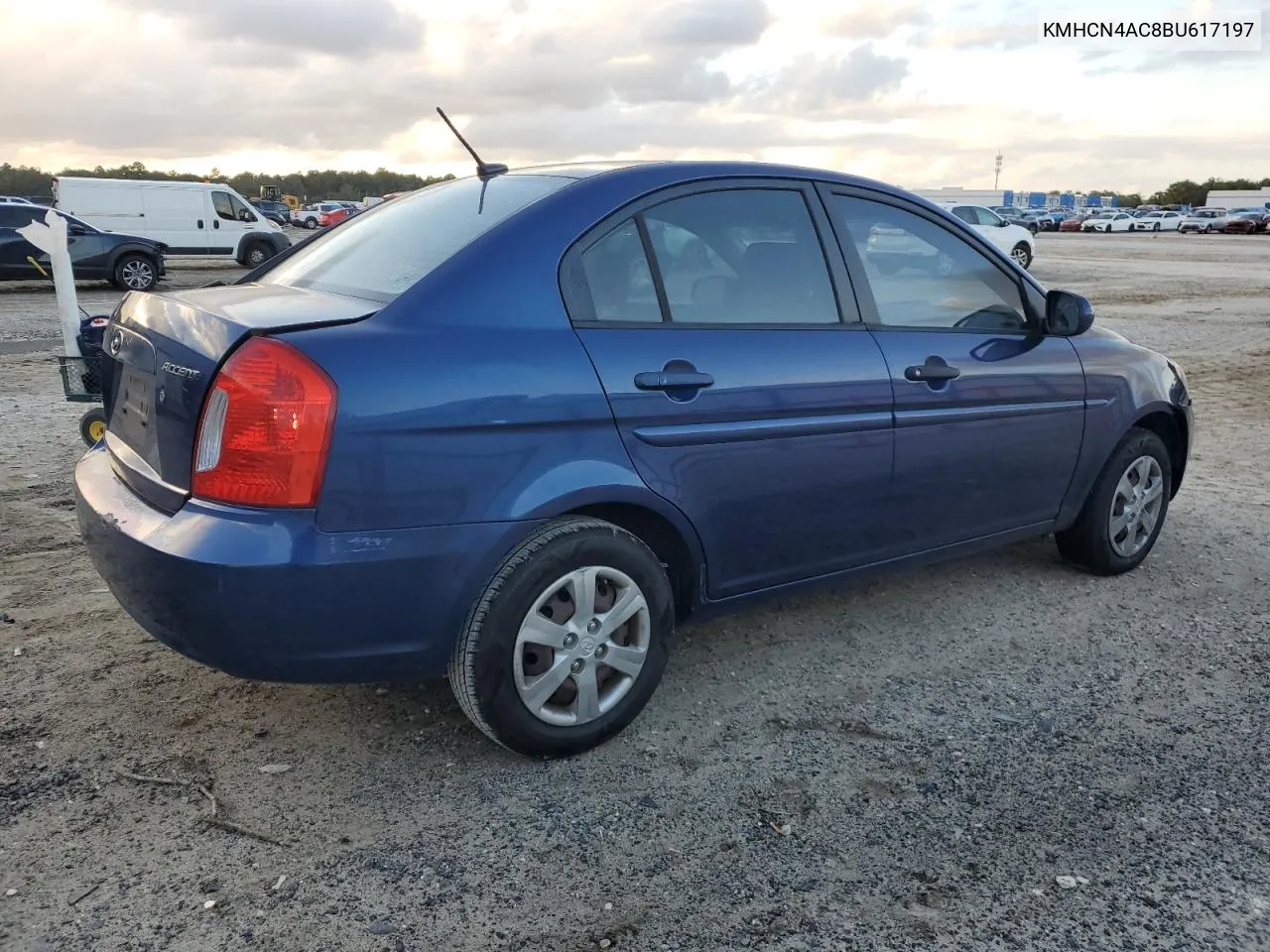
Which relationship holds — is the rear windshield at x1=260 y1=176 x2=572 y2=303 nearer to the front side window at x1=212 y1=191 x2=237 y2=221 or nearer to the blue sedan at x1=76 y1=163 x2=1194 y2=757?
the blue sedan at x1=76 y1=163 x2=1194 y2=757

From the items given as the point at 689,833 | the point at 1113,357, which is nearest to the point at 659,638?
the point at 689,833

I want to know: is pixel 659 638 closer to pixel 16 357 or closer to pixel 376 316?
pixel 376 316

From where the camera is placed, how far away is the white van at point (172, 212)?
73.3ft

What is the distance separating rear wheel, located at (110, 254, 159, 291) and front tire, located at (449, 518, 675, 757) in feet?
58.9

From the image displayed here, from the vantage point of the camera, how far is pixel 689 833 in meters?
2.69

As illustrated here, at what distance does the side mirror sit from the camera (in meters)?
4.07

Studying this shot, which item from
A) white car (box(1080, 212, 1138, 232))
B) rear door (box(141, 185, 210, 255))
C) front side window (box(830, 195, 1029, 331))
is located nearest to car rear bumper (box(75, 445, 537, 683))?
front side window (box(830, 195, 1029, 331))

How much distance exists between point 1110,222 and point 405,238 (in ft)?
212

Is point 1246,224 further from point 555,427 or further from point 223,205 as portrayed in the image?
point 555,427

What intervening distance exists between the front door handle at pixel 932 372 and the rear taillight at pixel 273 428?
201 centimetres

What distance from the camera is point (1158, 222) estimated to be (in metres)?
62.7

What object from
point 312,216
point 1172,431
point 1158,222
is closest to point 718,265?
point 1172,431

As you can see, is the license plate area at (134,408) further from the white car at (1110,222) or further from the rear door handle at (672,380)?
the white car at (1110,222)

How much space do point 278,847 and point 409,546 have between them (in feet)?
2.66
